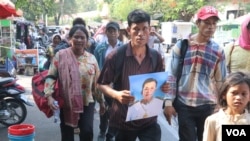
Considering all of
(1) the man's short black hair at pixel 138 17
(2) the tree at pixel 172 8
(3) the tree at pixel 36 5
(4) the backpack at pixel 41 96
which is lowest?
(4) the backpack at pixel 41 96

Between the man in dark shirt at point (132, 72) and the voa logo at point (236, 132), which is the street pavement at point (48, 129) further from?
the voa logo at point (236, 132)

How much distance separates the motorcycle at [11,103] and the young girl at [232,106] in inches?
180

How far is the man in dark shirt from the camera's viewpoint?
2.89 meters

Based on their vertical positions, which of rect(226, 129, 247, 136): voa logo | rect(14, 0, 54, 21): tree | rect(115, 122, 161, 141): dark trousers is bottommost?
rect(115, 122, 161, 141): dark trousers

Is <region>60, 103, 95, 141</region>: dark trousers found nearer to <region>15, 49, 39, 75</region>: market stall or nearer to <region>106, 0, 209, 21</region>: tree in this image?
<region>15, 49, 39, 75</region>: market stall

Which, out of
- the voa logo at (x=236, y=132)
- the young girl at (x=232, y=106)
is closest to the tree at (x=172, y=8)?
the young girl at (x=232, y=106)

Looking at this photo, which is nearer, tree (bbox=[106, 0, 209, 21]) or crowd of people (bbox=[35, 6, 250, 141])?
crowd of people (bbox=[35, 6, 250, 141])

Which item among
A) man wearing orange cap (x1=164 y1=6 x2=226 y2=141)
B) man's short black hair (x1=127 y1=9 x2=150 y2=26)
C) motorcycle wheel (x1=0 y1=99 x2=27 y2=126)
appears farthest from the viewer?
motorcycle wheel (x1=0 y1=99 x2=27 y2=126)

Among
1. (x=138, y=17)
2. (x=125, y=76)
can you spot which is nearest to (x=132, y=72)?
(x=125, y=76)

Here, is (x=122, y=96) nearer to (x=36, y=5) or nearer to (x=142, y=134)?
(x=142, y=134)

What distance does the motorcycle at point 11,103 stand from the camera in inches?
248

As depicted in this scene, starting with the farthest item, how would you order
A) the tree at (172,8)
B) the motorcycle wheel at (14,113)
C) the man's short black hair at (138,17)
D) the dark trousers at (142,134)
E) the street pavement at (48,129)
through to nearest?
the tree at (172,8)
the motorcycle wheel at (14,113)
the street pavement at (48,129)
the dark trousers at (142,134)
the man's short black hair at (138,17)

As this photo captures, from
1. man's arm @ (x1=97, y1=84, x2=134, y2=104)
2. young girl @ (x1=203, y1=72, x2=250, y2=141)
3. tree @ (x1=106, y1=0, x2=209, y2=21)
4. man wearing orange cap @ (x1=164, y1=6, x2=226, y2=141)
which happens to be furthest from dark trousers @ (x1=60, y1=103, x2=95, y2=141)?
tree @ (x1=106, y1=0, x2=209, y2=21)

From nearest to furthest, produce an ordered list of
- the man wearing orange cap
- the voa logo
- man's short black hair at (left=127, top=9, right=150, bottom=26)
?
1. the voa logo
2. man's short black hair at (left=127, top=9, right=150, bottom=26)
3. the man wearing orange cap
